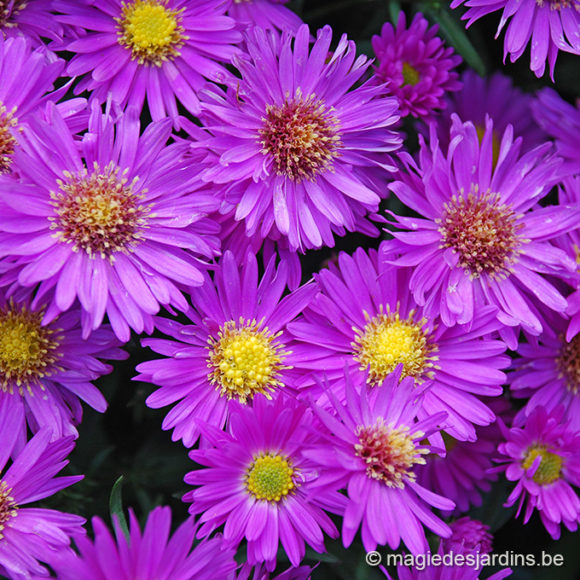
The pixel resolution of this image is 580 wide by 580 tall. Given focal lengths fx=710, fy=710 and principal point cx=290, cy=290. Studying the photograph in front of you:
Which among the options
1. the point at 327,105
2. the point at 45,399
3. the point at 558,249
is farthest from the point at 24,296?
the point at 558,249

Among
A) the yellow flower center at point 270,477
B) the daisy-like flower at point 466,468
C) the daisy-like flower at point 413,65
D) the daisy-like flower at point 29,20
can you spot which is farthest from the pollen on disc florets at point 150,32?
the daisy-like flower at point 466,468

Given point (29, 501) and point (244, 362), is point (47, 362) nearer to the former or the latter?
point (29, 501)

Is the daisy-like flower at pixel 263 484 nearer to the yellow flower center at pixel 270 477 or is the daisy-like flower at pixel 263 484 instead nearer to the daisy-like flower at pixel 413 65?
the yellow flower center at pixel 270 477

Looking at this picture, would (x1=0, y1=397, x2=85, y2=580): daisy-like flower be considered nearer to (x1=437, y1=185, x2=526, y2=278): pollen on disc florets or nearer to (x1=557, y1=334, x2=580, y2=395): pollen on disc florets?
(x1=437, y1=185, x2=526, y2=278): pollen on disc florets

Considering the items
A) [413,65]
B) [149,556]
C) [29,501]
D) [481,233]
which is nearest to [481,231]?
[481,233]

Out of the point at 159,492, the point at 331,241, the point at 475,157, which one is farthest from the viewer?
the point at 159,492

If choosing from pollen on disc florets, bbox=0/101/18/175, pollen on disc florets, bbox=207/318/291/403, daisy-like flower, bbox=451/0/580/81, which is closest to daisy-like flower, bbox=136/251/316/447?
pollen on disc florets, bbox=207/318/291/403

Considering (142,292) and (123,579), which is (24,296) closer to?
(142,292)
